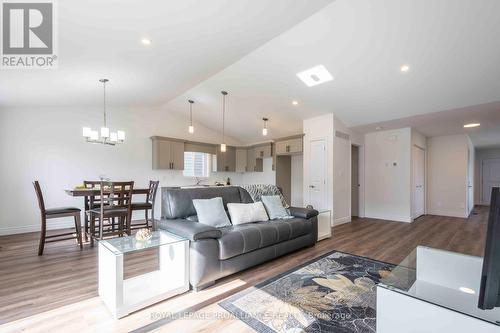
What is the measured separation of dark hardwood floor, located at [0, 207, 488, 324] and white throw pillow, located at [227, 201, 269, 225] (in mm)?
608

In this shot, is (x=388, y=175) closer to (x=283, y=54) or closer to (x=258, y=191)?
(x=258, y=191)

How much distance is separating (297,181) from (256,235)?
178 inches

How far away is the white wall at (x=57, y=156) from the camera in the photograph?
14.4 ft

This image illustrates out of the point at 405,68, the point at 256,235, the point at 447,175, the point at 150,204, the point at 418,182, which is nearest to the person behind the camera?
the point at 256,235

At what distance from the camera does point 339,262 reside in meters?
3.06

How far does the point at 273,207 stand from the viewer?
11.9 ft

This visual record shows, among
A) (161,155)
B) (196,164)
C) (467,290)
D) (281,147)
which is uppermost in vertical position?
(281,147)

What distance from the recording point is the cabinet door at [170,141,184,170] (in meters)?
6.19

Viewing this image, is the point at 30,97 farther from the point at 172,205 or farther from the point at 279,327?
the point at 279,327

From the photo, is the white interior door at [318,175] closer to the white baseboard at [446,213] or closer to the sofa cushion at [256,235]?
the sofa cushion at [256,235]

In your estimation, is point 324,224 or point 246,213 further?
A: point 324,224

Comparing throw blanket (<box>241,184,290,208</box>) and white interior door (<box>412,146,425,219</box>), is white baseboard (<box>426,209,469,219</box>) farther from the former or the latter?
throw blanket (<box>241,184,290,208</box>)

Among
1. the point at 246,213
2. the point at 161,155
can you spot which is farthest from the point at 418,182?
the point at 161,155
